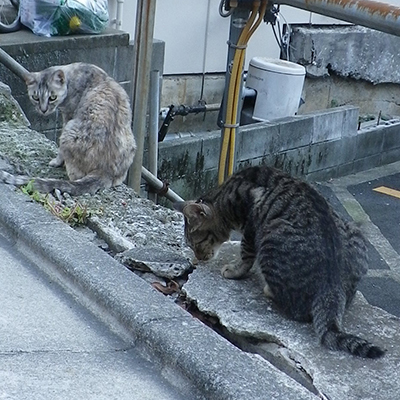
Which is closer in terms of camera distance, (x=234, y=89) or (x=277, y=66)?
(x=234, y=89)

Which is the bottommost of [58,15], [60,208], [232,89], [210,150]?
[210,150]

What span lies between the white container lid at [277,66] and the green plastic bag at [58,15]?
299 cm

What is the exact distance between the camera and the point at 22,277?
360cm

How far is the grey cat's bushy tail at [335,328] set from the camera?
3354 millimetres

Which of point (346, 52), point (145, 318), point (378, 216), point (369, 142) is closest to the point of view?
point (145, 318)

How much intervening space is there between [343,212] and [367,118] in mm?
2964

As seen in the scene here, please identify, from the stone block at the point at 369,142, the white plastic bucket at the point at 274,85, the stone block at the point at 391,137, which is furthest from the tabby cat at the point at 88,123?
the stone block at the point at 391,137

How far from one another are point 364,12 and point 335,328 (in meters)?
1.76

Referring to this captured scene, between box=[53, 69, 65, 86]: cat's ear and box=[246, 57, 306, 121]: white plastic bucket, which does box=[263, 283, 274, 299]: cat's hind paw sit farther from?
box=[246, 57, 306, 121]: white plastic bucket

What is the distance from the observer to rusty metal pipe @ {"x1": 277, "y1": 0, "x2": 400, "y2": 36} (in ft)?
13.3

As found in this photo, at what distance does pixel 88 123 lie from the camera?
17.4 ft

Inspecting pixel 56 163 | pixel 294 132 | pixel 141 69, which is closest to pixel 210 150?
pixel 294 132

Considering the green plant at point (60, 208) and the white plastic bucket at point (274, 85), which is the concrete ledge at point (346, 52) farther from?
the green plant at point (60, 208)

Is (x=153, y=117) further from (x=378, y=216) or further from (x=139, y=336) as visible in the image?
(x=139, y=336)
